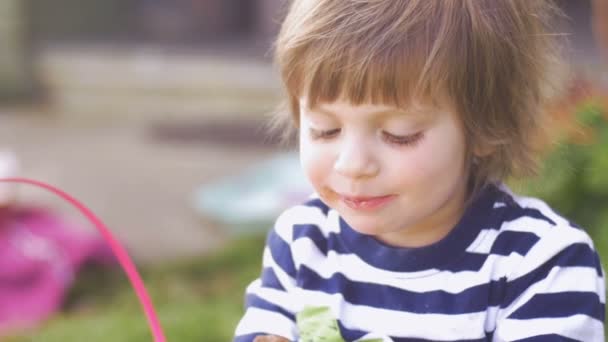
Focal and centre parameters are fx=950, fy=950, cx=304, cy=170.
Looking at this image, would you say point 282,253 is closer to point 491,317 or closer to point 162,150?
point 491,317

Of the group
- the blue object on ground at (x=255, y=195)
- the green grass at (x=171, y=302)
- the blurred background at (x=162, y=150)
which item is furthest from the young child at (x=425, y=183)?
the blue object on ground at (x=255, y=195)

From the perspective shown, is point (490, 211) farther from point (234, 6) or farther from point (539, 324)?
point (234, 6)

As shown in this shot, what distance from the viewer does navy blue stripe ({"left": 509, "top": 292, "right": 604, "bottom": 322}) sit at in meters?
1.31

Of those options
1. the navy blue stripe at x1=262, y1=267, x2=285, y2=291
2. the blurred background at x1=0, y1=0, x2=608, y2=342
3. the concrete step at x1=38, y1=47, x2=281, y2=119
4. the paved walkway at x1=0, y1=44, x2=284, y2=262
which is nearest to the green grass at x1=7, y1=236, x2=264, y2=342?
the blurred background at x1=0, y1=0, x2=608, y2=342

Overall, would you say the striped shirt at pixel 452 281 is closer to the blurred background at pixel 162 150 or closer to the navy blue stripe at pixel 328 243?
the navy blue stripe at pixel 328 243

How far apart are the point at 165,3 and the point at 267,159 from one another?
1884 millimetres

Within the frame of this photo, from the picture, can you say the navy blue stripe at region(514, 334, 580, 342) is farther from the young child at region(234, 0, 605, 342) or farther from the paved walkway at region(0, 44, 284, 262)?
the paved walkway at region(0, 44, 284, 262)

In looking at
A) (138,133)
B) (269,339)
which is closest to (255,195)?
(138,133)

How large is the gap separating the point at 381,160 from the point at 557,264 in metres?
0.29

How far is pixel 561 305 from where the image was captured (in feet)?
4.33

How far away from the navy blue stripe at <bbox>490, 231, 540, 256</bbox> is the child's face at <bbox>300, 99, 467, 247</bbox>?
0.10 metres

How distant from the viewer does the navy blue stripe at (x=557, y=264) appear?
1342mm

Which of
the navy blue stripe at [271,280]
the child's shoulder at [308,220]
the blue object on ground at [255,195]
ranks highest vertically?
the child's shoulder at [308,220]

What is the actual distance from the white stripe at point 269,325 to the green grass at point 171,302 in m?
1.06
